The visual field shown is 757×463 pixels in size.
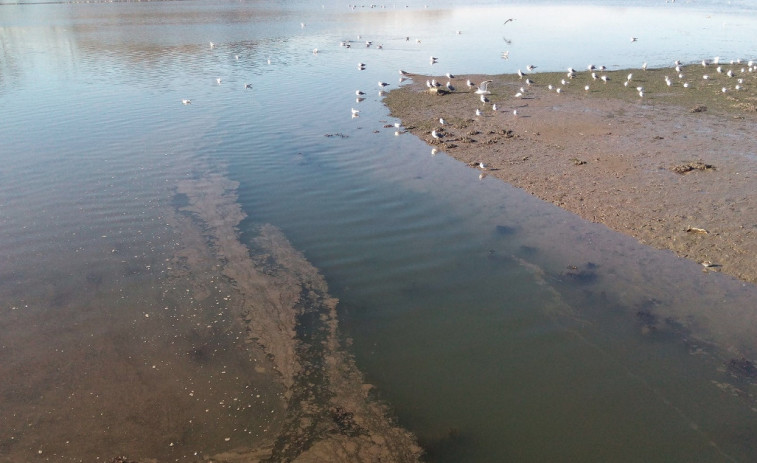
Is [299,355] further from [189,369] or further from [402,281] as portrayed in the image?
[402,281]

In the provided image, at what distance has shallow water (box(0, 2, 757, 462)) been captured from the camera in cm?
710

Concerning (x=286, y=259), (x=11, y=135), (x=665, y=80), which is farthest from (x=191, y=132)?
(x=665, y=80)

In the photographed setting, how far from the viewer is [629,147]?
16.1 m

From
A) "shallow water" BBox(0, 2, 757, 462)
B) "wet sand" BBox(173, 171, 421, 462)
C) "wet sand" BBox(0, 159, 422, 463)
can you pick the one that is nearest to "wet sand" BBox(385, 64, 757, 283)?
"shallow water" BBox(0, 2, 757, 462)

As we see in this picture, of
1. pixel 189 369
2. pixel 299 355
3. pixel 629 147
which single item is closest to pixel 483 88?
pixel 629 147

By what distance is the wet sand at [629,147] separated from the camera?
11531mm

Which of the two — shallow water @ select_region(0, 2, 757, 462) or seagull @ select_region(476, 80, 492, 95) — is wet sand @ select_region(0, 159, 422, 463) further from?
seagull @ select_region(476, 80, 492, 95)

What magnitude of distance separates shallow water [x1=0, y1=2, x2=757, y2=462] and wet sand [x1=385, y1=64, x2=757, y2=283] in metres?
0.84

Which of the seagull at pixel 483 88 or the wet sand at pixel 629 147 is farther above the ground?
the seagull at pixel 483 88

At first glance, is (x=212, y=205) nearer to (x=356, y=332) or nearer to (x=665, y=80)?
(x=356, y=332)

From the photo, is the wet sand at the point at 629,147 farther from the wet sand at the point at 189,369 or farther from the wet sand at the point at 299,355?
the wet sand at the point at 189,369

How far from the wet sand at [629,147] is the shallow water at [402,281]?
0.84 metres

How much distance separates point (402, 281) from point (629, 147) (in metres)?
10.3

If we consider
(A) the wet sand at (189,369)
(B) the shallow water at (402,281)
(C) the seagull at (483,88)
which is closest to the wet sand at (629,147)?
(C) the seagull at (483,88)
